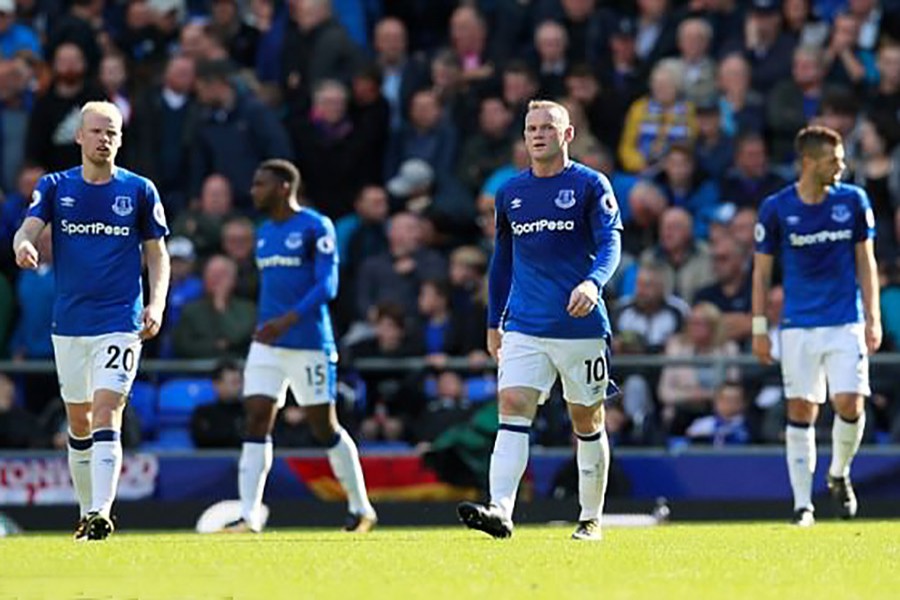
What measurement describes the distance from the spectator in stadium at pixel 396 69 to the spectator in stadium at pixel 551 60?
138 centimetres

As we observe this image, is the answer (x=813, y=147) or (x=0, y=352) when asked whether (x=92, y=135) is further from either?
(x=0, y=352)

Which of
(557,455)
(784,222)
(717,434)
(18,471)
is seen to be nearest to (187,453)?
(18,471)

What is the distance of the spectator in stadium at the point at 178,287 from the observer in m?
22.3

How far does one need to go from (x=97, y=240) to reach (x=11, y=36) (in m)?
11.3

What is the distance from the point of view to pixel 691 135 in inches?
918

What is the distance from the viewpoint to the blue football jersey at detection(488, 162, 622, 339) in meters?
13.6

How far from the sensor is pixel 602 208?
1351cm

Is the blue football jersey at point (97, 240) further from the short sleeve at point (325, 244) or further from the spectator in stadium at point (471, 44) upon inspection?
the spectator in stadium at point (471, 44)

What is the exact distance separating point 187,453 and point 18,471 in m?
1.56

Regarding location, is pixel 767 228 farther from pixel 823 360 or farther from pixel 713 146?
pixel 713 146

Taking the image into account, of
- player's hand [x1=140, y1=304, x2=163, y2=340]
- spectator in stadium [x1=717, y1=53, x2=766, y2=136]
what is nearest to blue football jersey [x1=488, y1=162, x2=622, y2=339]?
player's hand [x1=140, y1=304, x2=163, y2=340]

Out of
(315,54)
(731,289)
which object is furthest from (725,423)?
(315,54)

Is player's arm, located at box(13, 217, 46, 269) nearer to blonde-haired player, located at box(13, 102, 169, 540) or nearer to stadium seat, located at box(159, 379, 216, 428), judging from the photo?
blonde-haired player, located at box(13, 102, 169, 540)

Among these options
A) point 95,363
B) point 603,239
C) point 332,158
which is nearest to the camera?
point 603,239
